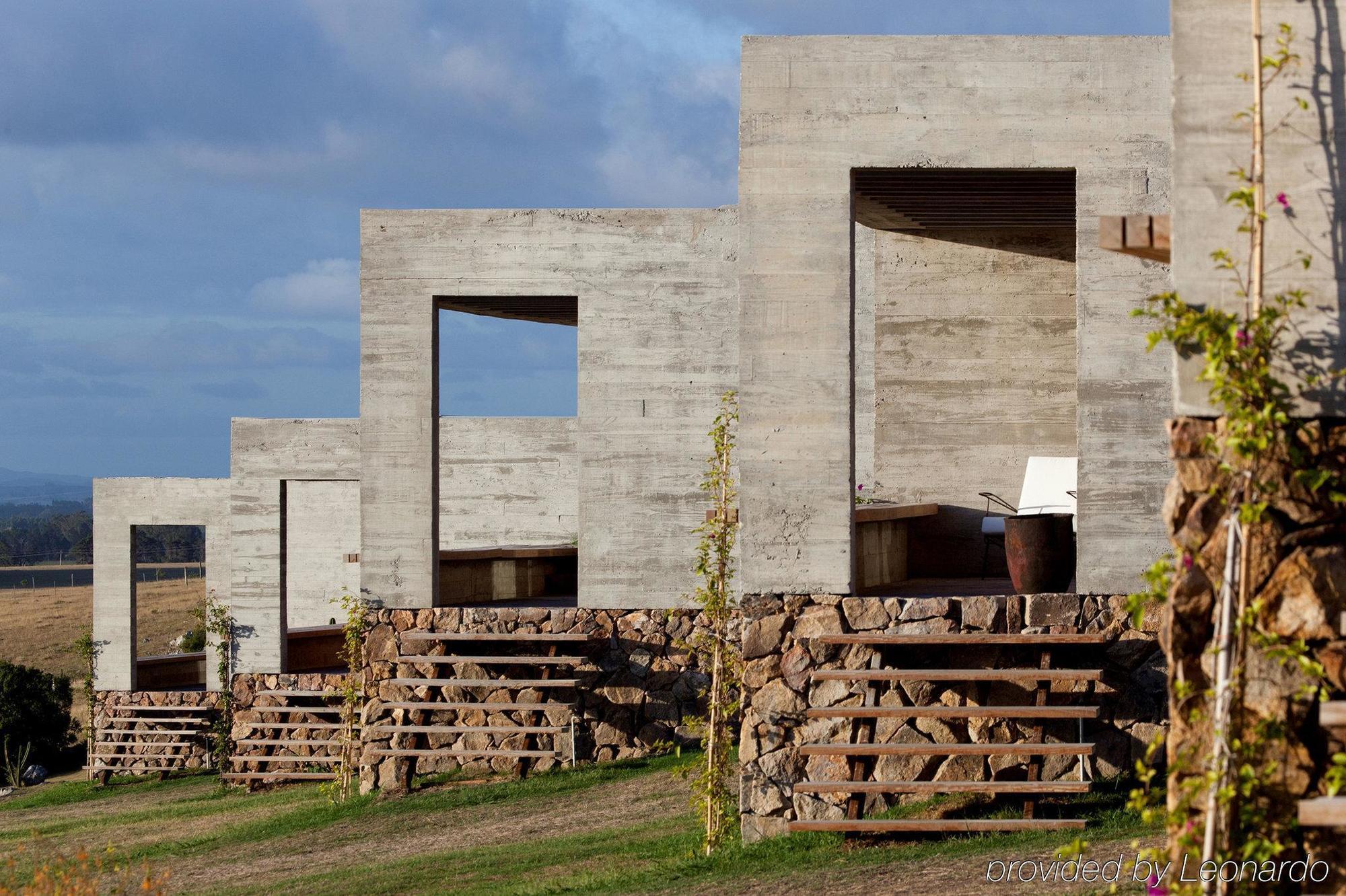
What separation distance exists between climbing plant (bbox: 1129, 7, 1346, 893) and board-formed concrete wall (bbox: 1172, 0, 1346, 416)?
48 millimetres

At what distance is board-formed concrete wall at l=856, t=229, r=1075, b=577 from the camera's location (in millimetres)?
12320

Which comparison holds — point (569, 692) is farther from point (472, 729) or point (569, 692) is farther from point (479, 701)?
point (472, 729)

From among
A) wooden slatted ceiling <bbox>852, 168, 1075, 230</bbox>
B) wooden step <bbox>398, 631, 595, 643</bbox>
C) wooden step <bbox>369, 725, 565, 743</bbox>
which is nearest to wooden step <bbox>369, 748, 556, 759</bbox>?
wooden step <bbox>369, 725, 565, 743</bbox>

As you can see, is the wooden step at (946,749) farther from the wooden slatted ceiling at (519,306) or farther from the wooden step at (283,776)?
the wooden step at (283,776)

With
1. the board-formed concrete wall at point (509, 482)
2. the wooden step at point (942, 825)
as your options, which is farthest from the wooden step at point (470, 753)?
the board-formed concrete wall at point (509, 482)

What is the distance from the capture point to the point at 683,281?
14.0 meters

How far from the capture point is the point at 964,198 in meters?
10.8

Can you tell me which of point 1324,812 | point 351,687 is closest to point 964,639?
point 1324,812

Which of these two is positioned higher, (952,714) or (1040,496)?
(1040,496)

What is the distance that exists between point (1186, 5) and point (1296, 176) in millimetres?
755

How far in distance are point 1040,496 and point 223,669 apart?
11833mm

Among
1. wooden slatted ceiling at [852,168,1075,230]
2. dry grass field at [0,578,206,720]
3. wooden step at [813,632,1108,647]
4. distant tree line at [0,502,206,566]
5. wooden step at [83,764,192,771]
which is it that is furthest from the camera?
distant tree line at [0,502,206,566]

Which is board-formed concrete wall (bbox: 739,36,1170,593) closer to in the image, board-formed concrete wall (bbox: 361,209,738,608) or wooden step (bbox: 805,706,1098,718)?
wooden step (bbox: 805,706,1098,718)

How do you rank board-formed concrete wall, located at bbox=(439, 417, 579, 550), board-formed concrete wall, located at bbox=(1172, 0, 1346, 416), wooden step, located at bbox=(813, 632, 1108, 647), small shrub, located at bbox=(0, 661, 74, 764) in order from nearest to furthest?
1. board-formed concrete wall, located at bbox=(1172, 0, 1346, 416)
2. wooden step, located at bbox=(813, 632, 1108, 647)
3. board-formed concrete wall, located at bbox=(439, 417, 579, 550)
4. small shrub, located at bbox=(0, 661, 74, 764)
